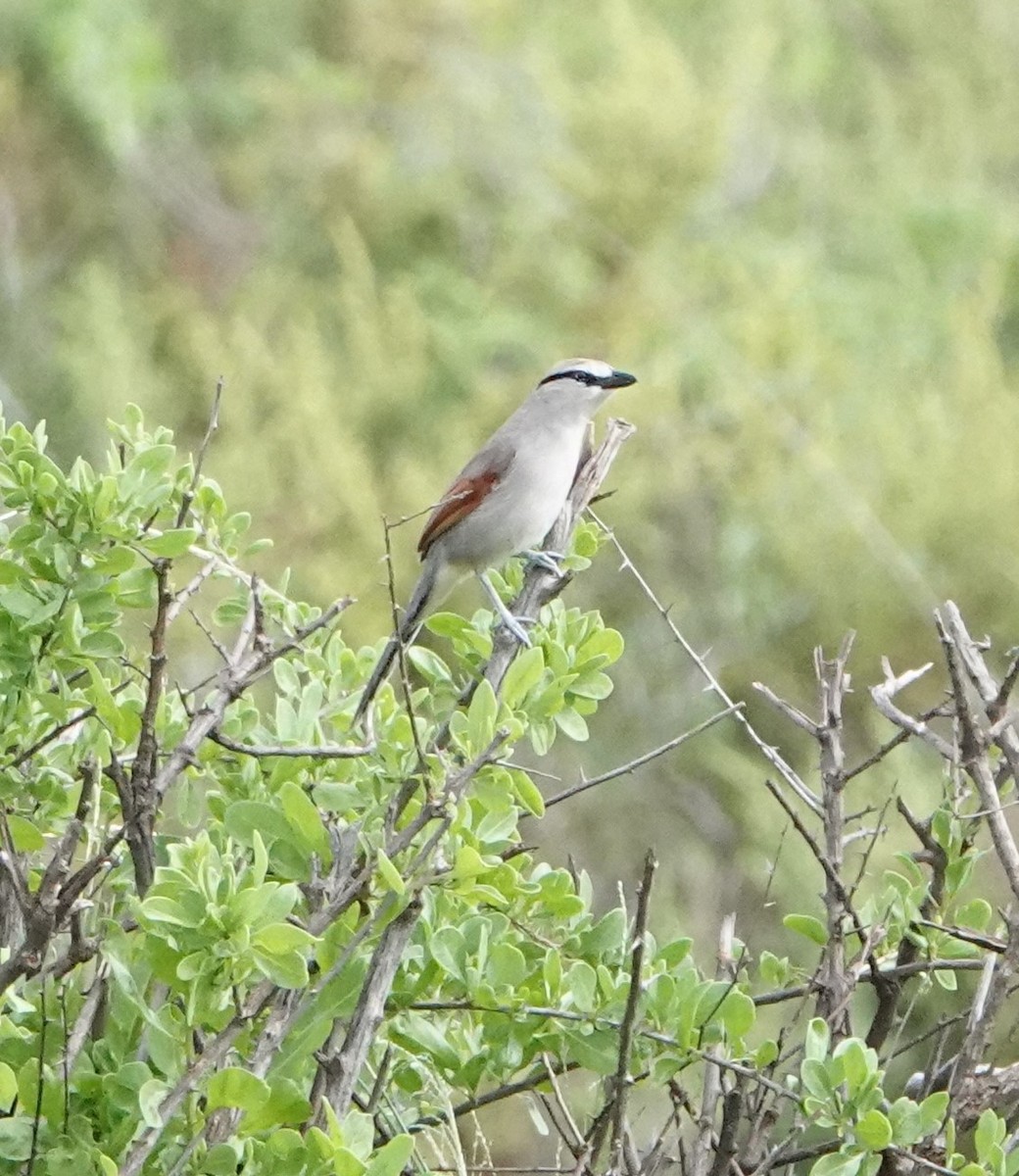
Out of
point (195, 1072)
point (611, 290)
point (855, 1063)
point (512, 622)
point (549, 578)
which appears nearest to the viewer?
point (195, 1072)

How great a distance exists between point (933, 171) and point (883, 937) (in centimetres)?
1273

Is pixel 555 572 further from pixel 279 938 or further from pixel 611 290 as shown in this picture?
pixel 611 290

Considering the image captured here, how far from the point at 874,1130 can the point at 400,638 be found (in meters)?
0.62

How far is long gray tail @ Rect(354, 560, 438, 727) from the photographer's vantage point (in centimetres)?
198

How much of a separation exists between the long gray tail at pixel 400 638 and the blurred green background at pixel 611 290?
2897 millimetres

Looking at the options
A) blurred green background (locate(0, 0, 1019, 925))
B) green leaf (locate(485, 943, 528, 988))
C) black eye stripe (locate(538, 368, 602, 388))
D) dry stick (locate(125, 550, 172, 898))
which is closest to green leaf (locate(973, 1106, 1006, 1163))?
green leaf (locate(485, 943, 528, 988))

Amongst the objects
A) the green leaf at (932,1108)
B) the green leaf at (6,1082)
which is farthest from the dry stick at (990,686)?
the green leaf at (6,1082)

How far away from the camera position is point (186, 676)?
7.45 m

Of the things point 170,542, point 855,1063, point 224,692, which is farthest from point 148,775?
point 855,1063

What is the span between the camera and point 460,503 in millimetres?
3475

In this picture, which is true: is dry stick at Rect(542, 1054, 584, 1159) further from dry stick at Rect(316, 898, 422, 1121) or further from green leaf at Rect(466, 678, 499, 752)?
green leaf at Rect(466, 678, 499, 752)

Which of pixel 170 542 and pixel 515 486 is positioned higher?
pixel 170 542

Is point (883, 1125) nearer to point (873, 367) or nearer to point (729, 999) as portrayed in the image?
point (729, 999)

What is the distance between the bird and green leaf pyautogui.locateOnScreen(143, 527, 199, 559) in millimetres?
1534
